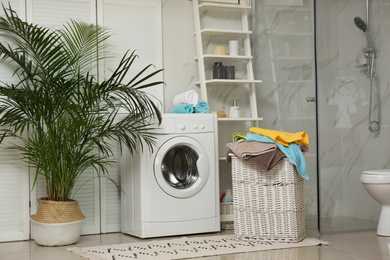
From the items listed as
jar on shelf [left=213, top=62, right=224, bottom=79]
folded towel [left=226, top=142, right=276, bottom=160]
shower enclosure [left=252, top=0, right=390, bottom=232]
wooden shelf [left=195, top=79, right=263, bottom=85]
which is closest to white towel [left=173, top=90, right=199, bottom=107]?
wooden shelf [left=195, top=79, right=263, bottom=85]

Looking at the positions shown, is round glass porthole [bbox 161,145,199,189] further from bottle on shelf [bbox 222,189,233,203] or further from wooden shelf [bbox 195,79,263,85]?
wooden shelf [bbox 195,79,263,85]

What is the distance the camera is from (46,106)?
12.0 feet

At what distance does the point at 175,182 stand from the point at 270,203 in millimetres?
764

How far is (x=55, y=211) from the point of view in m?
3.71

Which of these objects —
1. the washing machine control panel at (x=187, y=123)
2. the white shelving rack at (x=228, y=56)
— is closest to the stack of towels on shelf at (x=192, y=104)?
the washing machine control panel at (x=187, y=123)

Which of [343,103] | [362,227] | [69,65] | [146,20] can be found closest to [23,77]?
[69,65]

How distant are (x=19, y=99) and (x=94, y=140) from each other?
568 mm

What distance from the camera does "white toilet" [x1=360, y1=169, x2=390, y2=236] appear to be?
3.82 meters

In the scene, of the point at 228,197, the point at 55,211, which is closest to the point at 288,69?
the point at 228,197

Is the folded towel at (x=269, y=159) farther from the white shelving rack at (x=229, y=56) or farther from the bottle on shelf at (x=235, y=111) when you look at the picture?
the bottle on shelf at (x=235, y=111)

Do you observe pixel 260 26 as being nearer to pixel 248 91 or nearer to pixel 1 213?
pixel 248 91

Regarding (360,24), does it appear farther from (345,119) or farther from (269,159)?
(269,159)

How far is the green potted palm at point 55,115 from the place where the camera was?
12.0 feet

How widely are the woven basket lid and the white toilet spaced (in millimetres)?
2068
